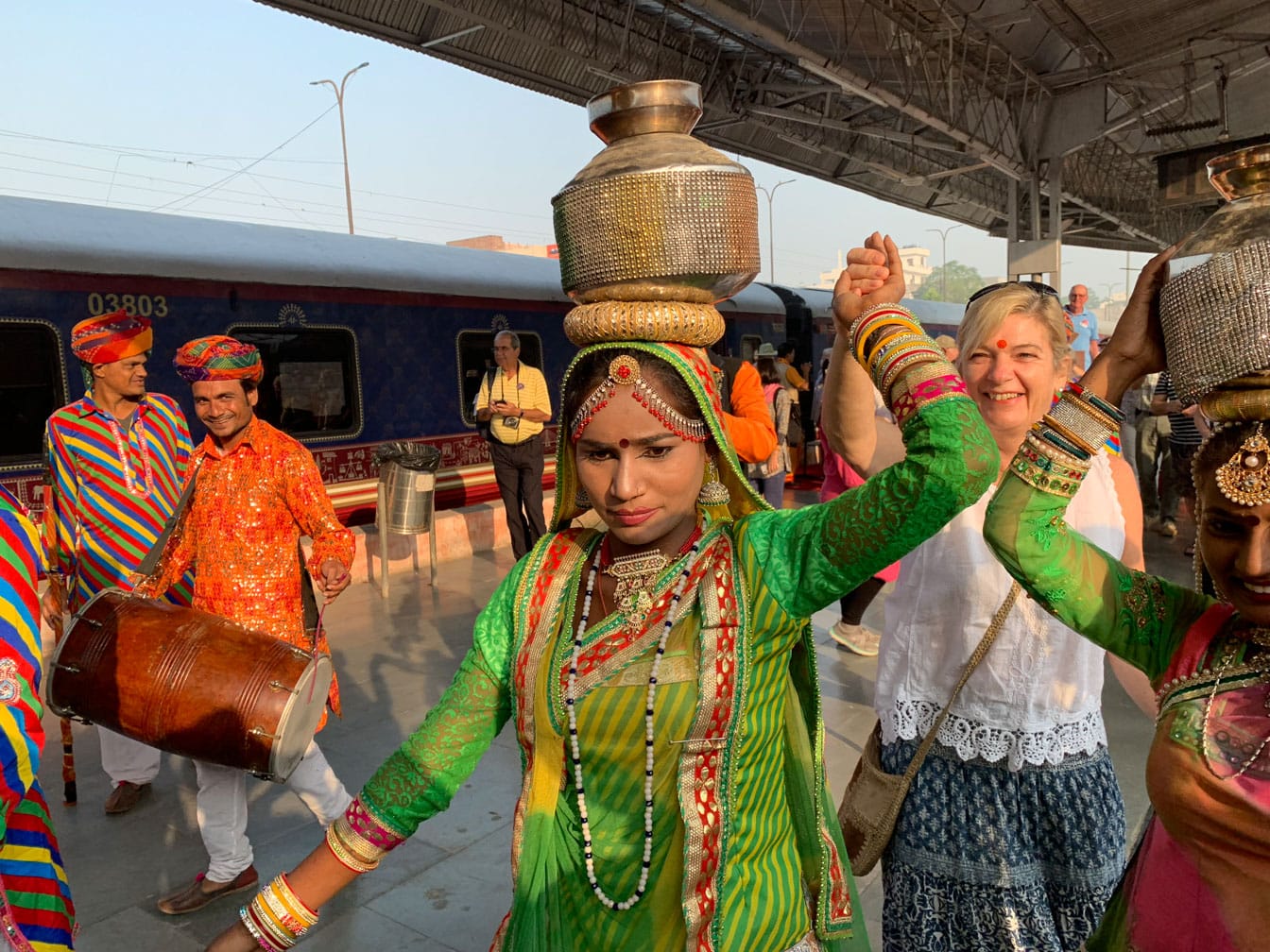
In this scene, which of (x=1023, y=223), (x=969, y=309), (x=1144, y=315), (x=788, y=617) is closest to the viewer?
(x=1144, y=315)

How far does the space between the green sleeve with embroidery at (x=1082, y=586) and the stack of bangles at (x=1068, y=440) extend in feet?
0.07

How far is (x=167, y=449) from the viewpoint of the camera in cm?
422

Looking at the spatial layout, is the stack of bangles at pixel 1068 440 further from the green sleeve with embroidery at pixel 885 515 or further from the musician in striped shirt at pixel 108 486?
the musician in striped shirt at pixel 108 486

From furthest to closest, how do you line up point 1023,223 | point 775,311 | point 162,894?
point 1023,223 < point 775,311 < point 162,894

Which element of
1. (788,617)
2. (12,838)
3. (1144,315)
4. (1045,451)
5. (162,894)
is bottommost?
(162,894)

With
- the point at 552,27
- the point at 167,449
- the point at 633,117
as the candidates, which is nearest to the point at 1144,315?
the point at 633,117

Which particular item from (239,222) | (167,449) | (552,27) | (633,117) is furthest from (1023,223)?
(633,117)

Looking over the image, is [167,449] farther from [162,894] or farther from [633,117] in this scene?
[633,117]

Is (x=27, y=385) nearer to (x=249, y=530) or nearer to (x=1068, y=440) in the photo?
(x=249, y=530)

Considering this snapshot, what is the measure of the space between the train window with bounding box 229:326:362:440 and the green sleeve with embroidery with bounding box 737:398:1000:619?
23.9ft

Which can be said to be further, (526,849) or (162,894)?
(162,894)

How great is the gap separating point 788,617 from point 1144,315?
0.66 meters

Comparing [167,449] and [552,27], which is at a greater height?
[552,27]

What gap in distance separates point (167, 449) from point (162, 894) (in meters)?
1.91
